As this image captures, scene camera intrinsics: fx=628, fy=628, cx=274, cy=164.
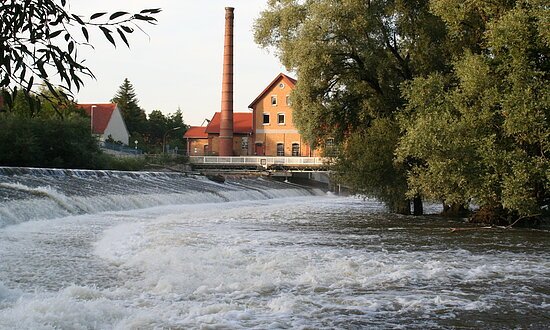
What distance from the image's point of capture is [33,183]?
24.1 m

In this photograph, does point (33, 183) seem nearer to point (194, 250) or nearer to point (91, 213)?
point (91, 213)

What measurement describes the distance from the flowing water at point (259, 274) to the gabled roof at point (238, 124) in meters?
48.0

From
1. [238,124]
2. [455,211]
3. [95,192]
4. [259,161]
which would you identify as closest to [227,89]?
[259,161]

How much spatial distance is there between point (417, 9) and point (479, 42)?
2.94 meters

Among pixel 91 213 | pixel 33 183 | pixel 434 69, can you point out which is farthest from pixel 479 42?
Answer: pixel 33 183

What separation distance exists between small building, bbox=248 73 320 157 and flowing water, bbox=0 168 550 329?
4503 centimetres

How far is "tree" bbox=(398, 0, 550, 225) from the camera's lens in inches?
623

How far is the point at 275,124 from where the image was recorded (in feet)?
214

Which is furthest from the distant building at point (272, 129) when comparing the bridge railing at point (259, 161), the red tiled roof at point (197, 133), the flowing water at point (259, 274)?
the flowing water at point (259, 274)

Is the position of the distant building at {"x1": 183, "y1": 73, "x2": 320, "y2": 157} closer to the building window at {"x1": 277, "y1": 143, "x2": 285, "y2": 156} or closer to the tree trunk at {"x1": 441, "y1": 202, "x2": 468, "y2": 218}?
the building window at {"x1": 277, "y1": 143, "x2": 285, "y2": 156}

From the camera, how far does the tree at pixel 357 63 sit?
20922 mm

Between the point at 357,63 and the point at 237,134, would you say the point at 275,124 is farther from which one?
the point at 357,63

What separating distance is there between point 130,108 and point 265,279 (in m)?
92.2

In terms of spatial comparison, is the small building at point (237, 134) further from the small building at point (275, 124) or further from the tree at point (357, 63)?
the tree at point (357, 63)
